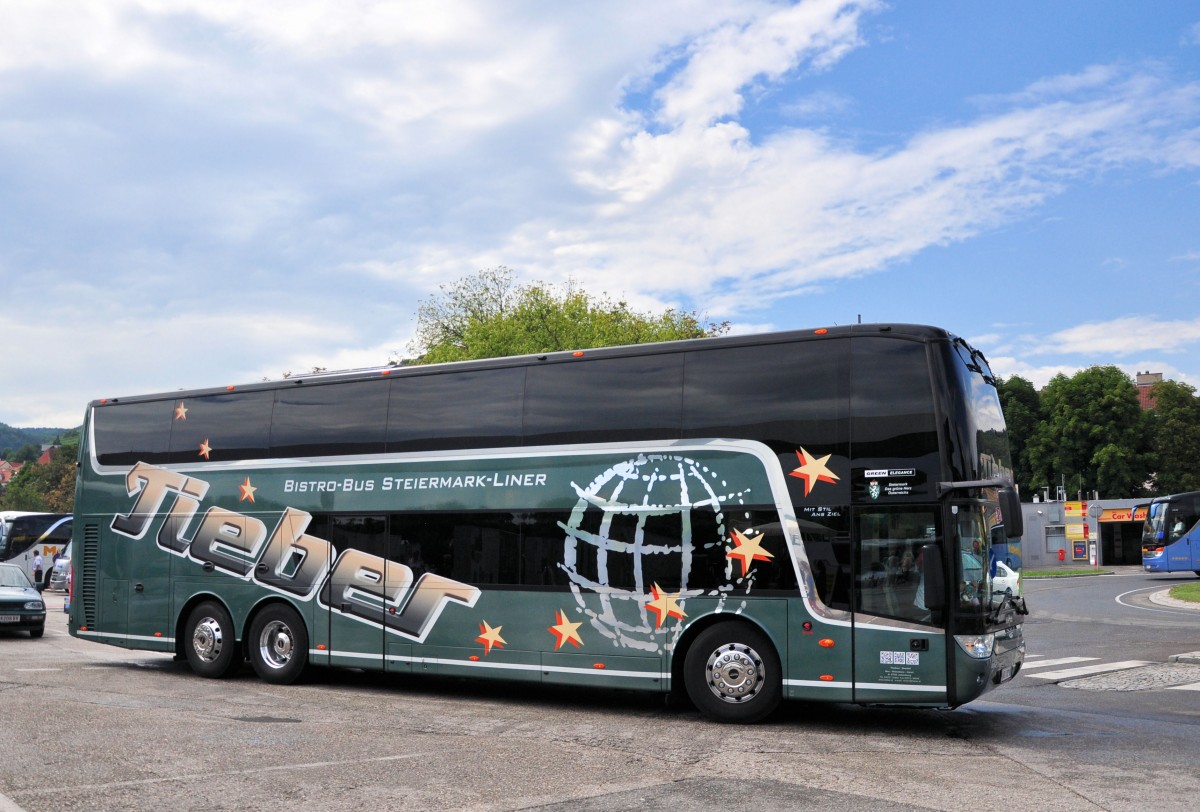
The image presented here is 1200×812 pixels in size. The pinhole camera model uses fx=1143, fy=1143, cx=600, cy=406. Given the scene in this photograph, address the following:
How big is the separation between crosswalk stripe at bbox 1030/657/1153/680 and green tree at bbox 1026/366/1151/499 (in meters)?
65.1

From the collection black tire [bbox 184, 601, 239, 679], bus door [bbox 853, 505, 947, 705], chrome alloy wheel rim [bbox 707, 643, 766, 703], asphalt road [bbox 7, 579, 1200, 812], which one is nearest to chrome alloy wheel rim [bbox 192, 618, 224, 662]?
black tire [bbox 184, 601, 239, 679]

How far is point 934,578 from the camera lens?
408 inches

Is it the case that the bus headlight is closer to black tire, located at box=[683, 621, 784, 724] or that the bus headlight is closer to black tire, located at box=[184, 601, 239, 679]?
black tire, located at box=[683, 621, 784, 724]

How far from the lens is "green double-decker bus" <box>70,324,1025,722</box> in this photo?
10648mm

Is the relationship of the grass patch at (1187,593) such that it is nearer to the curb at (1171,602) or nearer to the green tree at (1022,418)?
the curb at (1171,602)

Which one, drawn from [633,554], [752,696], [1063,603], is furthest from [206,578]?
[1063,603]

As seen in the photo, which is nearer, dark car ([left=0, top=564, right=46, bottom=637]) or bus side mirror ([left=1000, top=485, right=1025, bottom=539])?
bus side mirror ([left=1000, top=485, right=1025, bottom=539])

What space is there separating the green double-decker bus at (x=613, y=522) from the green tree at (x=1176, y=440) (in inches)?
2918

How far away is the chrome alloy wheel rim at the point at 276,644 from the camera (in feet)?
48.5

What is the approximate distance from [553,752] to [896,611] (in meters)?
3.44

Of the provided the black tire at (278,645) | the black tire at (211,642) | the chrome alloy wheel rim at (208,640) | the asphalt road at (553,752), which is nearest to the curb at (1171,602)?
the asphalt road at (553,752)

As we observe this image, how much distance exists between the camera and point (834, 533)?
10.9 metres

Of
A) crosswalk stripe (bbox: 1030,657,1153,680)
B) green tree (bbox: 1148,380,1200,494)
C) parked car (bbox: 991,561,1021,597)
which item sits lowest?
crosswalk stripe (bbox: 1030,657,1153,680)

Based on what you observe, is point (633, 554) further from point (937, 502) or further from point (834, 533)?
Answer: point (937, 502)
